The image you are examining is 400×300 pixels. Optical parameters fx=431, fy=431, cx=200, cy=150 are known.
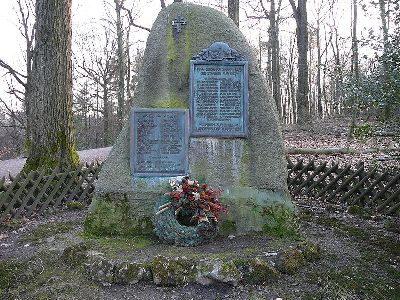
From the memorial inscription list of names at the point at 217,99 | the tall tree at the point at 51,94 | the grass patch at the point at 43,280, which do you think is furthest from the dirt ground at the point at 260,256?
the tall tree at the point at 51,94

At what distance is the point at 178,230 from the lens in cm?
485

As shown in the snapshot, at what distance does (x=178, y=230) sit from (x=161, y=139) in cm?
120

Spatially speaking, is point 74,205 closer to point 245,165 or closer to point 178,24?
point 245,165

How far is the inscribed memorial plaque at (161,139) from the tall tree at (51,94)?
13.4 ft

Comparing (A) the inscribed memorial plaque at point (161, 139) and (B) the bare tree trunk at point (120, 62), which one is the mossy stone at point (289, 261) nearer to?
(A) the inscribed memorial plaque at point (161, 139)

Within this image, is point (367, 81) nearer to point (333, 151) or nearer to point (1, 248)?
point (1, 248)

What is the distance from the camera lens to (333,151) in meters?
12.6

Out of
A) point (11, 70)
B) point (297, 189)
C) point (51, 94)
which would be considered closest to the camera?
point (297, 189)

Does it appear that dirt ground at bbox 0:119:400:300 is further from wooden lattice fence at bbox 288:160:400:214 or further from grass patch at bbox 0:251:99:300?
wooden lattice fence at bbox 288:160:400:214

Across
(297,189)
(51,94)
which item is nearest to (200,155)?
(297,189)

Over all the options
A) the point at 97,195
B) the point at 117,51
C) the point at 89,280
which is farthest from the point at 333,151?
the point at 117,51

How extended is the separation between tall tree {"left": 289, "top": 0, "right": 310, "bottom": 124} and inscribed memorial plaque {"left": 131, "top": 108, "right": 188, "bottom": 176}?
13265 mm

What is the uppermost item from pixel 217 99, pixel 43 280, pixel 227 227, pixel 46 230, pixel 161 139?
pixel 217 99

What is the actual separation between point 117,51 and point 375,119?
20438 mm
